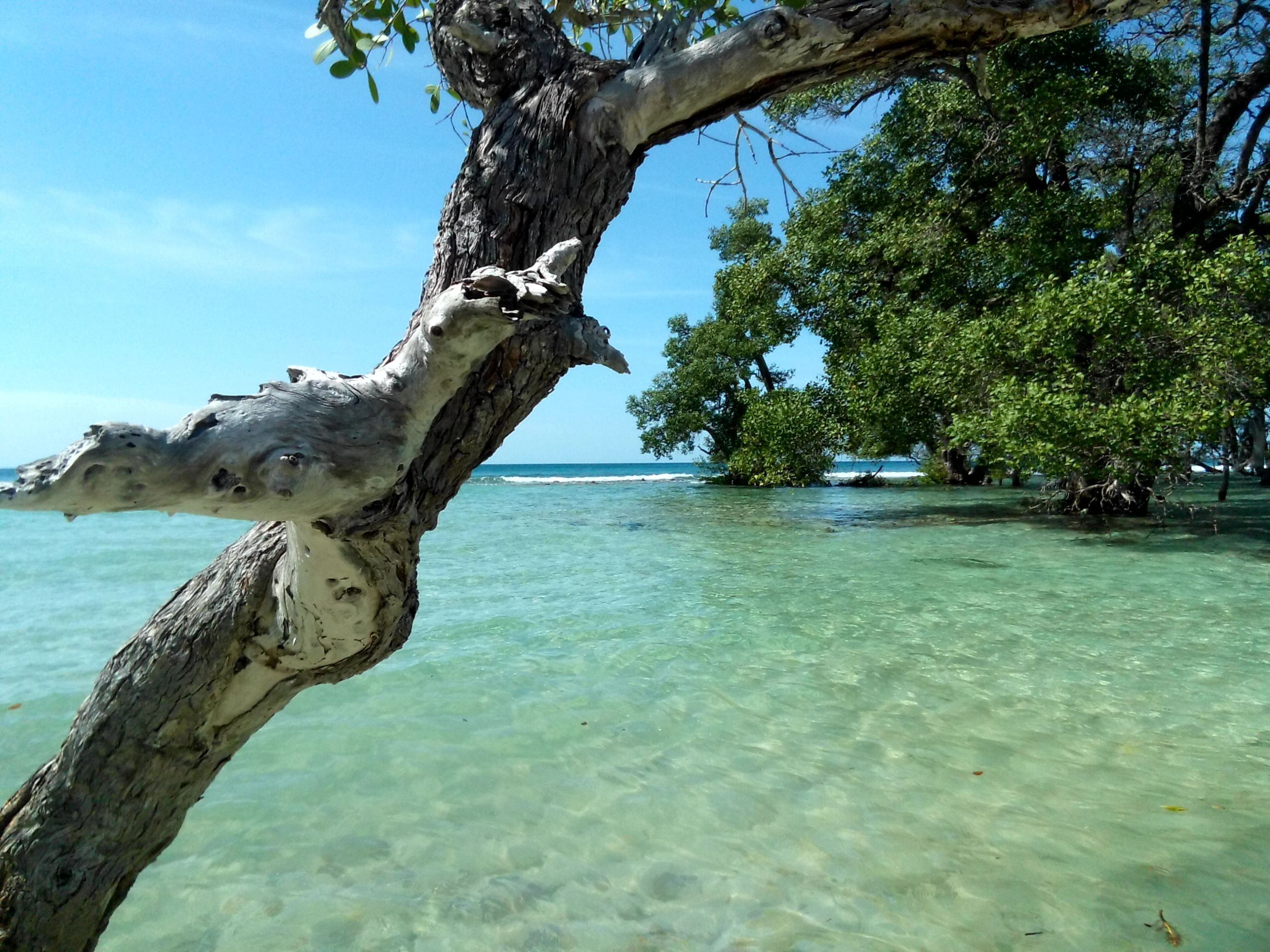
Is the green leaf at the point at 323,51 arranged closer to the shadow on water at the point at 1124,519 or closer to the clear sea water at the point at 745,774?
the clear sea water at the point at 745,774

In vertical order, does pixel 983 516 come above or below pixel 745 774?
above

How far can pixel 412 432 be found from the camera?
4.71 feet

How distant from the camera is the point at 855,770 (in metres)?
3.91

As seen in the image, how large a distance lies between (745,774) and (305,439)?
3277 mm

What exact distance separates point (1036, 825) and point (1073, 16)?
3.09m

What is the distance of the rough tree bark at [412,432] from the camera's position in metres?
1.58

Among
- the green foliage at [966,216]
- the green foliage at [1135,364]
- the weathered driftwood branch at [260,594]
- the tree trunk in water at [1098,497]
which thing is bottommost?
the tree trunk in water at [1098,497]

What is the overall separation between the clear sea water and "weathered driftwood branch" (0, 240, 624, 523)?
2103mm

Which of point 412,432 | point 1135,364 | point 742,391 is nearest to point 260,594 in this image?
point 412,432

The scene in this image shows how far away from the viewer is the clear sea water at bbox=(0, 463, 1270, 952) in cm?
277

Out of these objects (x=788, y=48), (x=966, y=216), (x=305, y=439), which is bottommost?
(x=305, y=439)

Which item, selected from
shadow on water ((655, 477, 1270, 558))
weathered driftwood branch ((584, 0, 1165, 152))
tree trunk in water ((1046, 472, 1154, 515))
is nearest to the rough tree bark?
weathered driftwood branch ((584, 0, 1165, 152))

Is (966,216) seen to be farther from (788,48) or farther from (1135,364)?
(788,48)

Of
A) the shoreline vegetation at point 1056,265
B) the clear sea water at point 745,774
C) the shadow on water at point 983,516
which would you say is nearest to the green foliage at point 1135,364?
the shoreline vegetation at point 1056,265
